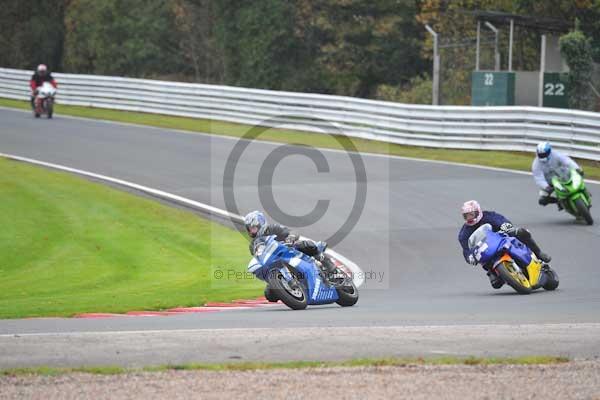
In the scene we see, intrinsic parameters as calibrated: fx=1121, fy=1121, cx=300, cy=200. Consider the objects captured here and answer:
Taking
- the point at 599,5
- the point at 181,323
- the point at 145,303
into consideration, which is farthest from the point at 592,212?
the point at 599,5

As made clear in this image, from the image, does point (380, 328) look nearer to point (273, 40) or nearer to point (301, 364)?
point (301, 364)

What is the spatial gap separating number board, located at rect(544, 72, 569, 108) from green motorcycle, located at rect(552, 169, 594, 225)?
14.6 m

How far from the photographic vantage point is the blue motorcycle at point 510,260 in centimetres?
1375

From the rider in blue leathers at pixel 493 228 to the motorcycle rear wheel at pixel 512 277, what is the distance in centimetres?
24

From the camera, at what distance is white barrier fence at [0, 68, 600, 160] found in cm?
2583

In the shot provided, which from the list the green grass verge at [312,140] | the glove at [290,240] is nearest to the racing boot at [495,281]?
the glove at [290,240]

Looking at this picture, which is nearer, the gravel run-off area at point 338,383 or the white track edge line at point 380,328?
the gravel run-off area at point 338,383

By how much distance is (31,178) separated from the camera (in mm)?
24516

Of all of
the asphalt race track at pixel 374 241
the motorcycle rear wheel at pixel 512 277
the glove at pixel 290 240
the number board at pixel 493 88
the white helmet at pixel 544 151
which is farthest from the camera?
the number board at pixel 493 88

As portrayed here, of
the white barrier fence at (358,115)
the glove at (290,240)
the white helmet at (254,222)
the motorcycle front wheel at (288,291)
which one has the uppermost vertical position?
the white barrier fence at (358,115)

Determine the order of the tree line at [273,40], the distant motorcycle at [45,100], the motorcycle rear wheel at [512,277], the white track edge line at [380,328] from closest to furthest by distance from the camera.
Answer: the white track edge line at [380,328]
the motorcycle rear wheel at [512,277]
the distant motorcycle at [45,100]
the tree line at [273,40]

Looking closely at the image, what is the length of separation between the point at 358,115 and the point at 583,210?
12.3 m

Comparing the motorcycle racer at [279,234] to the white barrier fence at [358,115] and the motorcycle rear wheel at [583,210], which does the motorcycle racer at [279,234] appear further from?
the white barrier fence at [358,115]

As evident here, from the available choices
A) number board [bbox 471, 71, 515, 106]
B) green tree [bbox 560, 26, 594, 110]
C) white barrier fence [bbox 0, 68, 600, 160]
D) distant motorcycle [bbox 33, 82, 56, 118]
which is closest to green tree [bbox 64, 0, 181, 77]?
white barrier fence [bbox 0, 68, 600, 160]
